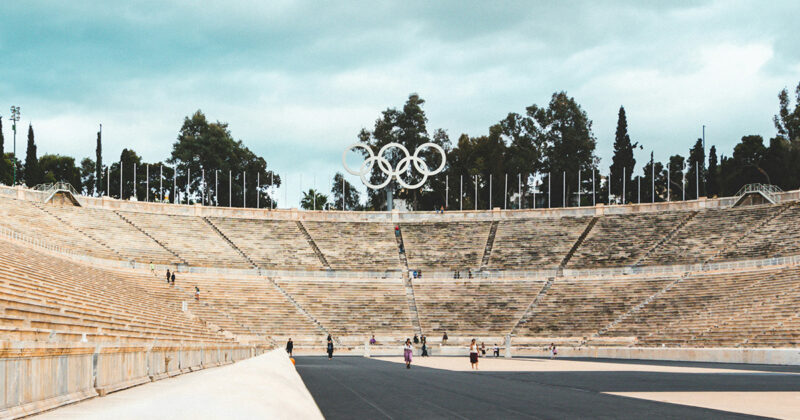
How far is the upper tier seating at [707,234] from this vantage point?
68619 millimetres

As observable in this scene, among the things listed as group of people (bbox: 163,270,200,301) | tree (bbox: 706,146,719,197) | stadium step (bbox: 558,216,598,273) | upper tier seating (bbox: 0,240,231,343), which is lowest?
group of people (bbox: 163,270,200,301)

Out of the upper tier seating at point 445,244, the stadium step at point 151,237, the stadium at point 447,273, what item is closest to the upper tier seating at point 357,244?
the stadium at point 447,273

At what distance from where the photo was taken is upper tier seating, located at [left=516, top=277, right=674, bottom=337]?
2462 inches

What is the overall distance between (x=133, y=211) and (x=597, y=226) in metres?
45.3

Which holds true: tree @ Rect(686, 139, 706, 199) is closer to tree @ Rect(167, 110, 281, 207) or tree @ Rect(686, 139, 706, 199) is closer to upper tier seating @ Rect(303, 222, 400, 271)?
upper tier seating @ Rect(303, 222, 400, 271)

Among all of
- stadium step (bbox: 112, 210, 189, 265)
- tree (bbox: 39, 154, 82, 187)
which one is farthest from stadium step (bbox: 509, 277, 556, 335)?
tree (bbox: 39, 154, 82, 187)

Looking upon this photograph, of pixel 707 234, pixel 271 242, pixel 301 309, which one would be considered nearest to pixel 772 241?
pixel 707 234

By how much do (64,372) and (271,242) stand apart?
2700 inches

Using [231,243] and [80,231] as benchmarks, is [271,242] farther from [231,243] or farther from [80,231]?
[80,231]

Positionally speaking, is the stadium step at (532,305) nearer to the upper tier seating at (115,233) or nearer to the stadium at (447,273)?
the stadium at (447,273)

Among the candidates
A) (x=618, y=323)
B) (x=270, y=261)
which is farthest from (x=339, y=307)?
(x=618, y=323)

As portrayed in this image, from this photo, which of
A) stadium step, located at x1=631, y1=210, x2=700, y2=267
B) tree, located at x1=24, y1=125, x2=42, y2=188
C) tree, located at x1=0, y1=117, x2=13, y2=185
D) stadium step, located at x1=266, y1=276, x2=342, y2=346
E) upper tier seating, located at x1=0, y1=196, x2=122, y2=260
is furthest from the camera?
tree, located at x1=24, y1=125, x2=42, y2=188

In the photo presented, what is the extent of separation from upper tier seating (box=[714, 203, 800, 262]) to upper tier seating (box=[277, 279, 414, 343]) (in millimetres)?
26406

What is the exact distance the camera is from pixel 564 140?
11300cm
